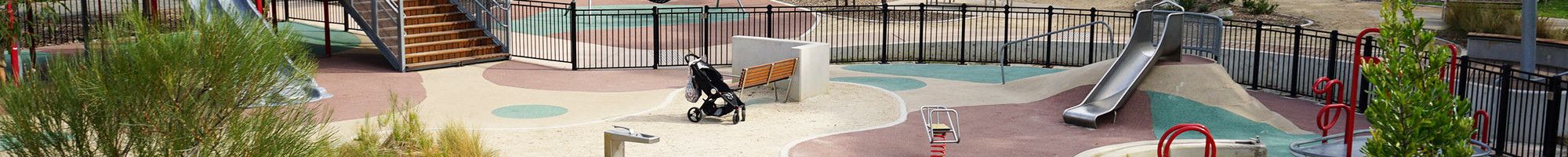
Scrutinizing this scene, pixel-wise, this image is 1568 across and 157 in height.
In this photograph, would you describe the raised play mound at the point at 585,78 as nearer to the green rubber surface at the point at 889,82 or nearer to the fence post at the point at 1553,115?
the green rubber surface at the point at 889,82

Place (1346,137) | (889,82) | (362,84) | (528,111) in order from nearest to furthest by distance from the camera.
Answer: (1346,137) < (528,111) < (362,84) < (889,82)

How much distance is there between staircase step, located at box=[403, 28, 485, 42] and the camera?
20.6 metres

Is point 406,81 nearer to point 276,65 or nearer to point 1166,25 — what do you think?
point 1166,25

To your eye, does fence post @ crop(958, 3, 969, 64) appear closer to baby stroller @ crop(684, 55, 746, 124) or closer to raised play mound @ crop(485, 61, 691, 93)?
raised play mound @ crop(485, 61, 691, 93)

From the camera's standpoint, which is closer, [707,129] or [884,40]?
[707,129]

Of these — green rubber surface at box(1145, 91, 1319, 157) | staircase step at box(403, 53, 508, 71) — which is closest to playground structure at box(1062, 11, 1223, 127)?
green rubber surface at box(1145, 91, 1319, 157)

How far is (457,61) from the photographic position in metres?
20.2

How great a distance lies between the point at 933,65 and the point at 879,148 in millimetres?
8653

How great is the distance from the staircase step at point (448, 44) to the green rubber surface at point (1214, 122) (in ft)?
30.9

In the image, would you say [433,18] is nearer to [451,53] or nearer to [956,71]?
[451,53]

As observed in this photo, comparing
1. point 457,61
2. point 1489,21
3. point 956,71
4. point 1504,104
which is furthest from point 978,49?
point 1504,104

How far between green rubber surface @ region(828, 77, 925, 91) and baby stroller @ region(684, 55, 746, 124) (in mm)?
3860

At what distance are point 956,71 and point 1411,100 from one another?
1390cm

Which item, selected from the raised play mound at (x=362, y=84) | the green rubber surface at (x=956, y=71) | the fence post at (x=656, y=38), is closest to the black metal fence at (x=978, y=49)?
the fence post at (x=656, y=38)
